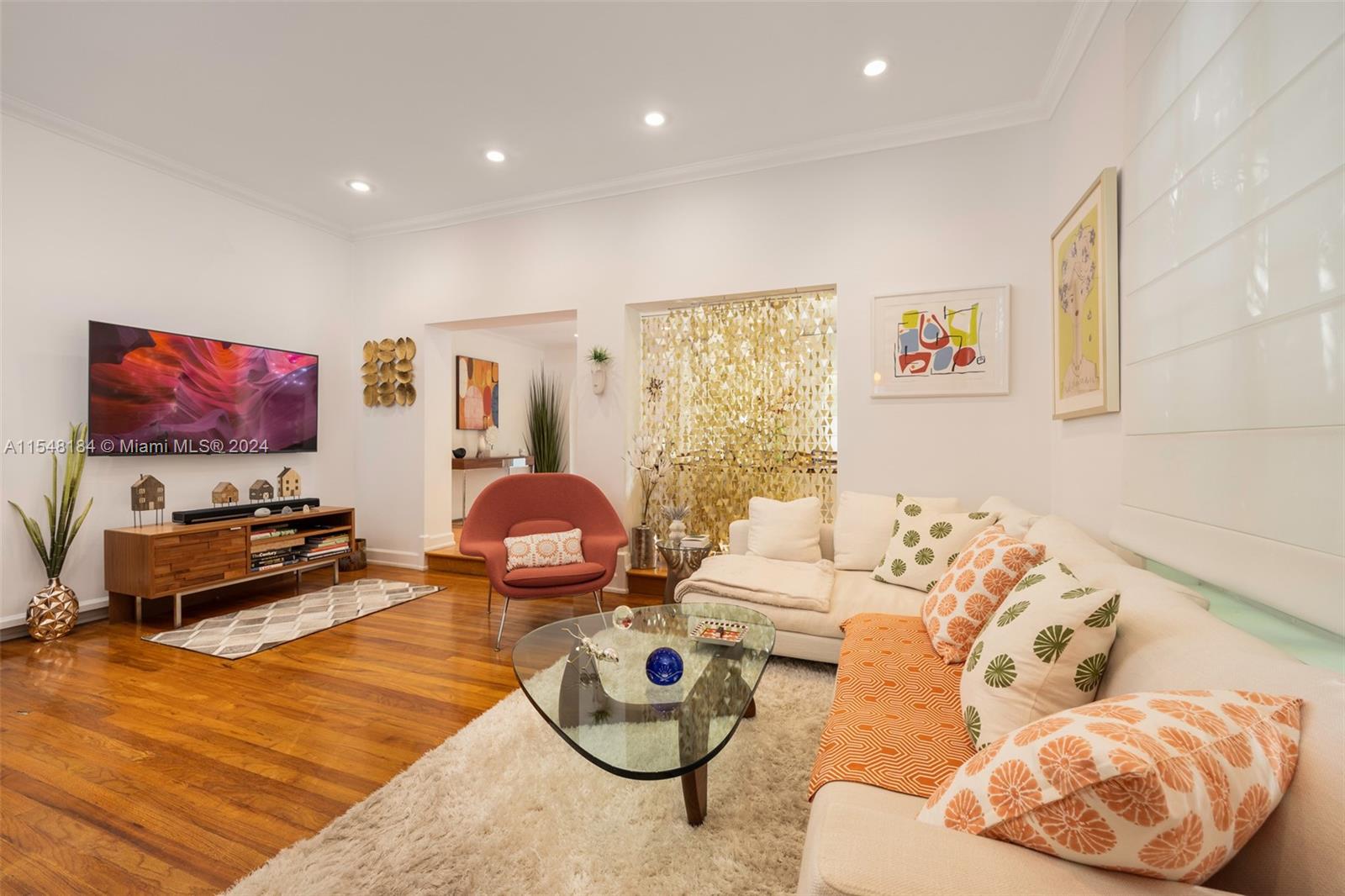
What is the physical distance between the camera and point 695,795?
1.60 metres

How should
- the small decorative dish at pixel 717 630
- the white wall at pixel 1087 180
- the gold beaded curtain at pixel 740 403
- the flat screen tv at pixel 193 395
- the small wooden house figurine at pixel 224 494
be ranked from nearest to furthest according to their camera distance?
the small decorative dish at pixel 717 630, the white wall at pixel 1087 180, the flat screen tv at pixel 193 395, the gold beaded curtain at pixel 740 403, the small wooden house figurine at pixel 224 494

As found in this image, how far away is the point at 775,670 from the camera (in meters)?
2.68

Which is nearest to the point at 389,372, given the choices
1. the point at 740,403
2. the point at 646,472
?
the point at 646,472

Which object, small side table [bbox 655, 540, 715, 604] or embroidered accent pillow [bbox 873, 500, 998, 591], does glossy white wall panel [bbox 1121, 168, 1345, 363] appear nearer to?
embroidered accent pillow [bbox 873, 500, 998, 591]

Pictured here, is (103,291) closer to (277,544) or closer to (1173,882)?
(277,544)

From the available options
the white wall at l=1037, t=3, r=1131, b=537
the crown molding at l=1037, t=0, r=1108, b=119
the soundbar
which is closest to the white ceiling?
the crown molding at l=1037, t=0, r=1108, b=119

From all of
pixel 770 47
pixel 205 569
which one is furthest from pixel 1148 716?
pixel 205 569

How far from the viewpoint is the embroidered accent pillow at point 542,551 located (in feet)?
10.7

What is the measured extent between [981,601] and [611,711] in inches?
48.7

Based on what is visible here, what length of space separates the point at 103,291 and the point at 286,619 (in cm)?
238

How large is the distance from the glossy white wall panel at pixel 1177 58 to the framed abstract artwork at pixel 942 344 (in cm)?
133

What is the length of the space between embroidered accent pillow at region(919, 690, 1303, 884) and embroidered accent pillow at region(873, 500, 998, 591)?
188 cm

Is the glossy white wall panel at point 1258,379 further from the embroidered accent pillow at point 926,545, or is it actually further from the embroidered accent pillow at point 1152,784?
the embroidered accent pillow at point 926,545

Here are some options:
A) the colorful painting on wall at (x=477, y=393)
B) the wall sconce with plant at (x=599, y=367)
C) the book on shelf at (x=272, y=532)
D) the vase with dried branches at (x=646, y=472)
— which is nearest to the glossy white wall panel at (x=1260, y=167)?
the vase with dried branches at (x=646, y=472)
